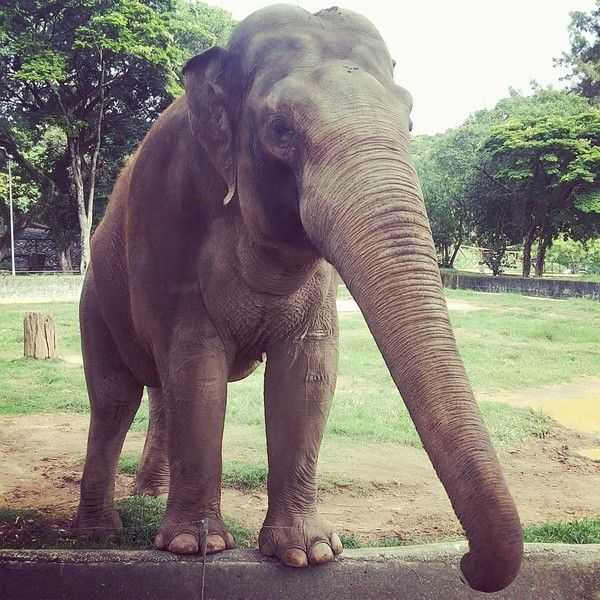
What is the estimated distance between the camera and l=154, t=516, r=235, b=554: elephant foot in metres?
2.78

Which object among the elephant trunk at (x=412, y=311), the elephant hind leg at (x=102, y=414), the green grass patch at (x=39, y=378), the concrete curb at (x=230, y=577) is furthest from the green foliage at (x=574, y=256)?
the elephant trunk at (x=412, y=311)

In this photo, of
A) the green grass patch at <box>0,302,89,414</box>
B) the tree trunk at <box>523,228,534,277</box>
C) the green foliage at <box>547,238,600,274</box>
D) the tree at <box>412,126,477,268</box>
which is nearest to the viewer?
the green grass patch at <box>0,302,89,414</box>

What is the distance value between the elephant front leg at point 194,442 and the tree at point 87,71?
18.8m

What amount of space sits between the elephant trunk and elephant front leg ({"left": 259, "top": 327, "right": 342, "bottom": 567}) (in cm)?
84

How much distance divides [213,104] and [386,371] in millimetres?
7516

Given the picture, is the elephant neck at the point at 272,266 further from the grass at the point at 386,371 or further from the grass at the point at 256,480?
the grass at the point at 386,371

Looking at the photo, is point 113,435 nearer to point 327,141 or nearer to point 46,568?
point 46,568

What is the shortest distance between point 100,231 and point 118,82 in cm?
2023

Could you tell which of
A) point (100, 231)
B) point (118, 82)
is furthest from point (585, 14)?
point (100, 231)

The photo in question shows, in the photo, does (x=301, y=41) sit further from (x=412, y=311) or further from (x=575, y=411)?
(x=575, y=411)

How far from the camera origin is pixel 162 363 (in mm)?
2785

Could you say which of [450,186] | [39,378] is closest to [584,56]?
[450,186]

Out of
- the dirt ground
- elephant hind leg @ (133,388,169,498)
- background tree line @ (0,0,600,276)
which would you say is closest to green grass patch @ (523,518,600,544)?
the dirt ground

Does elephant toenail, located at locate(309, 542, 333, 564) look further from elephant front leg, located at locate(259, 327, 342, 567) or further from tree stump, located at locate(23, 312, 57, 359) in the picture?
tree stump, located at locate(23, 312, 57, 359)
